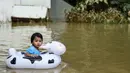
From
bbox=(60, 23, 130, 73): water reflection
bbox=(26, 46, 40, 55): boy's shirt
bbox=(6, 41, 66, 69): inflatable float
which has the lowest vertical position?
bbox=(60, 23, 130, 73): water reflection

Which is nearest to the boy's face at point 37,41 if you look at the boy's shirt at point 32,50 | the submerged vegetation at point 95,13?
the boy's shirt at point 32,50

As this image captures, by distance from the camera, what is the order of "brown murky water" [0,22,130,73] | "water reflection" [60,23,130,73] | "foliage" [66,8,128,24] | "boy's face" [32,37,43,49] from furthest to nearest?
1. "foliage" [66,8,128,24]
2. "water reflection" [60,23,130,73]
3. "brown murky water" [0,22,130,73]
4. "boy's face" [32,37,43,49]

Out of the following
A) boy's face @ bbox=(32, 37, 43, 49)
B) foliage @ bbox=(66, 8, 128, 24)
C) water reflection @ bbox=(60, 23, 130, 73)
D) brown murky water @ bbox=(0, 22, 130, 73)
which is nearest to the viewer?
boy's face @ bbox=(32, 37, 43, 49)

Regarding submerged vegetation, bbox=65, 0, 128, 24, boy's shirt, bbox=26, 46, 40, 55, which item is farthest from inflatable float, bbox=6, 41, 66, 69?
submerged vegetation, bbox=65, 0, 128, 24

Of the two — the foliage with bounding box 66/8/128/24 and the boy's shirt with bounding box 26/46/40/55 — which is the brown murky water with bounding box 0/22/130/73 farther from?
the foliage with bounding box 66/8/128/24

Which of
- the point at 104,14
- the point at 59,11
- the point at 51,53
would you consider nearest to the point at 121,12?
the point at 104,14

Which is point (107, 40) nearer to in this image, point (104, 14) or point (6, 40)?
point (6, 40)

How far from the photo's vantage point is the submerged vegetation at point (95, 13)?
24.2 m

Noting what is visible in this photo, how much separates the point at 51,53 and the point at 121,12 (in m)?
17.1

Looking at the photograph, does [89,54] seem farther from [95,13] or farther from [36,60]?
[95,13]

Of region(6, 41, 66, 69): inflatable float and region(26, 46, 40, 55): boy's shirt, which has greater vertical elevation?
region(26, 46, 40, 55): boy's shirt

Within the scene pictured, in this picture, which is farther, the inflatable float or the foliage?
the foliage

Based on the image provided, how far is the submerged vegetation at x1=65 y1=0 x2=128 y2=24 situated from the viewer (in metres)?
24.2

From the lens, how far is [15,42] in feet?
42.7
